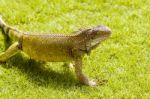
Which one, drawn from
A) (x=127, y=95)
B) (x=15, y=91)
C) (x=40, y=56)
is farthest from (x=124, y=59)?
(x=15, y=91)

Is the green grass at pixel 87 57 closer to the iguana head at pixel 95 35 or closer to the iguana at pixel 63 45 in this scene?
the iguana at pixel 63 45

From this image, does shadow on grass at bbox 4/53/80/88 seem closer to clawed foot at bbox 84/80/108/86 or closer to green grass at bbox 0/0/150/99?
green grass at bbox 0/0/150/99

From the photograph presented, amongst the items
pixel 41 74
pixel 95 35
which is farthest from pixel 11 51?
pixel 95 35

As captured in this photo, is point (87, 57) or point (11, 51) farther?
point (87, 57)

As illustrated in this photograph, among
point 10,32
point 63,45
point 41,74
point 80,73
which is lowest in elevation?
point 41,74

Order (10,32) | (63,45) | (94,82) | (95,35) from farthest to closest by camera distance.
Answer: (10,32)
(94,82)
(63,45)
(95,35)

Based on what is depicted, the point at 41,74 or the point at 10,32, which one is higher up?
the point at 10,32

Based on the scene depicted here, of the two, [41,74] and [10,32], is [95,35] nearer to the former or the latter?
[41,74]

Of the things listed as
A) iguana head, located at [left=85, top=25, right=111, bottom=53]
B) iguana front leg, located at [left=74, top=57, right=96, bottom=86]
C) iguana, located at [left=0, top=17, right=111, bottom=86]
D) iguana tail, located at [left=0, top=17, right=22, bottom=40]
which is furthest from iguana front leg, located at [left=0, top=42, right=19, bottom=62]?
iguana head, located at [left=85, top=25, right=111, bottom=53]
